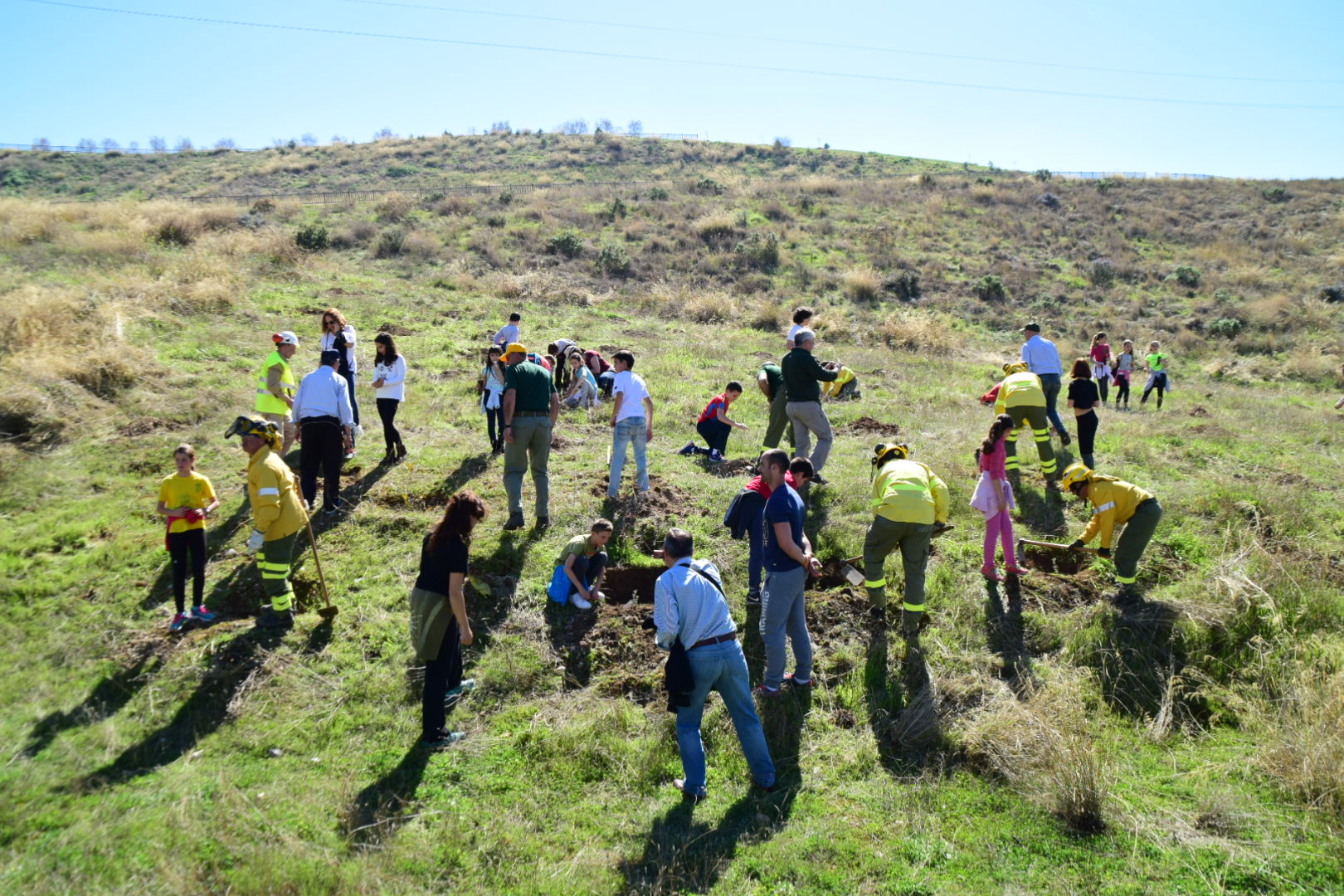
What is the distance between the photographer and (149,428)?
32.5 ft

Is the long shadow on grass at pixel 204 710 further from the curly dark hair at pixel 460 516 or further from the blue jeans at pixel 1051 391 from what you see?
the blue jeans at pixel 1051 391

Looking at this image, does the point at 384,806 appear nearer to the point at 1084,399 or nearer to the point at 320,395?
the point at 320,395

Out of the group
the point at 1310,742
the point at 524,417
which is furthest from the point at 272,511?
the point at 1310,742

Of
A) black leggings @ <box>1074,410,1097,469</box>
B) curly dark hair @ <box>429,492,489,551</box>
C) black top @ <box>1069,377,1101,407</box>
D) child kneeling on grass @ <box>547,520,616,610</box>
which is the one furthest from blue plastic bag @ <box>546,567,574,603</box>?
black leggings @ <box>1074,410,1097,469</box>

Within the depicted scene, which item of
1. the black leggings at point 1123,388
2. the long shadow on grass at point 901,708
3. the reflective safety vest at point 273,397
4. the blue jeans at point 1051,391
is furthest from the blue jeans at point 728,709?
the black leggings at point 1123,388

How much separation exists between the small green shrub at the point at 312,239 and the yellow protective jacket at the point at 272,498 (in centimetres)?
1767

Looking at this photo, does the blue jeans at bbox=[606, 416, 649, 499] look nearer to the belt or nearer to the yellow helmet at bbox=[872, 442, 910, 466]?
the yellow helmet at bbox=[872, 442, 910, 466]

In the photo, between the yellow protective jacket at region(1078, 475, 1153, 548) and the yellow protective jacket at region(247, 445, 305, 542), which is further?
the yellow protective jacket at region(1078, 475, 1153, 548)

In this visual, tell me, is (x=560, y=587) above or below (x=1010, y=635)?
above

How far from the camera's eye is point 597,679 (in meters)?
6.46

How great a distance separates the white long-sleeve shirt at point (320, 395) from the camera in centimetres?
774

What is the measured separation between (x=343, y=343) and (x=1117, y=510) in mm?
8985

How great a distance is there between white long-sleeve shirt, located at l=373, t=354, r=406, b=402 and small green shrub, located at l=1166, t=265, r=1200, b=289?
29.6 metres

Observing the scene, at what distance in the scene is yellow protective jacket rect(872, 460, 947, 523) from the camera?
634cm
